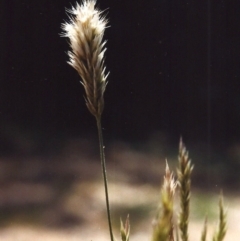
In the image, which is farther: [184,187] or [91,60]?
[91,60]

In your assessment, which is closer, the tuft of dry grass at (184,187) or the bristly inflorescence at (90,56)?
the tuft of dry grass at (184,187)

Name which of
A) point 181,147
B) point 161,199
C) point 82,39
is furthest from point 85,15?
point 161,199

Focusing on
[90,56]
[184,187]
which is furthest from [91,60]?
[184,187]

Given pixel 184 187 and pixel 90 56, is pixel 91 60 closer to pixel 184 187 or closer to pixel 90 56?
pixel 90 56

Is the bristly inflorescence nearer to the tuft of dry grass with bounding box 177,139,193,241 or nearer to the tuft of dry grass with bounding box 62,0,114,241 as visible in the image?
the tuft of dry grass with bounding box 62,0,114,241

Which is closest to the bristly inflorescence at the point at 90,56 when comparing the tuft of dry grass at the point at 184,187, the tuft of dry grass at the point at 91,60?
the tuft of dry grass at the point at 91,60

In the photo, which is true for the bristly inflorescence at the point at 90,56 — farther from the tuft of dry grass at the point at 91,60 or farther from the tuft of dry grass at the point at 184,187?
the tuft of dry grass at the point at 184,187

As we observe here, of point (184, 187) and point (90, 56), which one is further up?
point (90, 56)

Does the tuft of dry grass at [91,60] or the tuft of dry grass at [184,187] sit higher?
the tuft of dry grass at [91,60]

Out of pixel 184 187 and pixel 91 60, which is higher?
Answer: pixel 91 60

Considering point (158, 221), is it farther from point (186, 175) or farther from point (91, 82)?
point (91, 82)

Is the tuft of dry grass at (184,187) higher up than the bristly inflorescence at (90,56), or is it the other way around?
the bristly inflorescence at (90,56)
